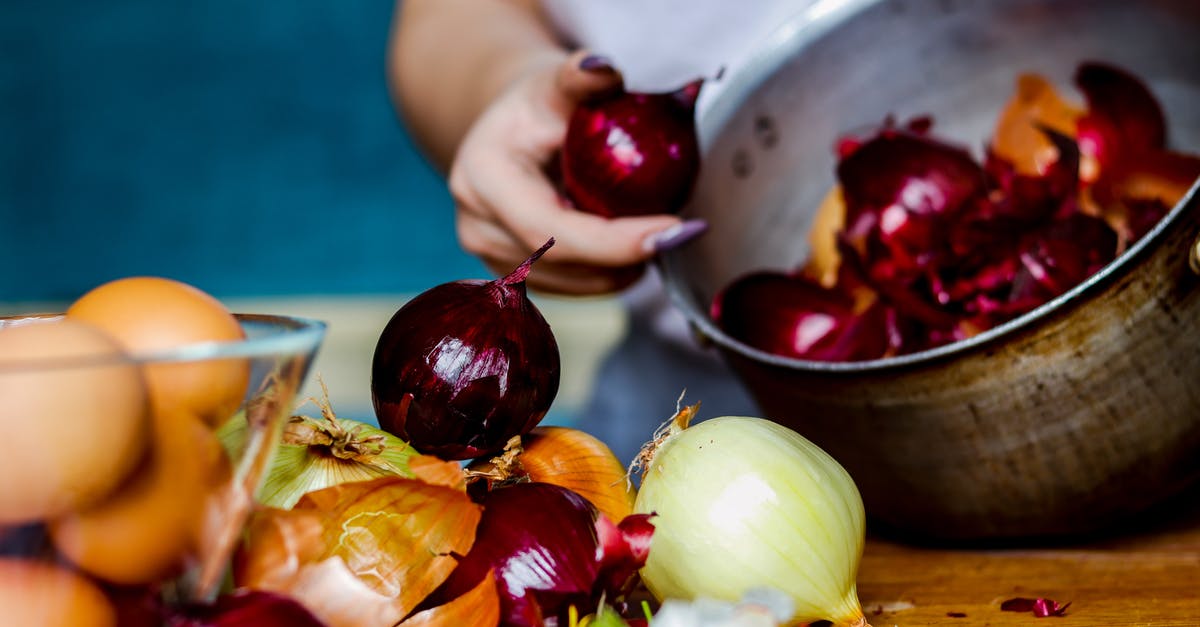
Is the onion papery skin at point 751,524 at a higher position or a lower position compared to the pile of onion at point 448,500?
lower

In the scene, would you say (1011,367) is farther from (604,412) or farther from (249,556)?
(604,412)

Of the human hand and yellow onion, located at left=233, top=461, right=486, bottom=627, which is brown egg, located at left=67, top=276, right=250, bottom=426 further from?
the human hand

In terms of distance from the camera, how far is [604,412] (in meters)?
0.97

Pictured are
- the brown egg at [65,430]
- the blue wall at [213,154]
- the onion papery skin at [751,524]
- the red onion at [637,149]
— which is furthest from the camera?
the blue wall at [213,154]

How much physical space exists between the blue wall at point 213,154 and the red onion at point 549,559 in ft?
6.92

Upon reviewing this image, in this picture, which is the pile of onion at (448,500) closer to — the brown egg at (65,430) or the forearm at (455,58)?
the brown egg at (65,430)

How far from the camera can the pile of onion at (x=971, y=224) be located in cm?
51

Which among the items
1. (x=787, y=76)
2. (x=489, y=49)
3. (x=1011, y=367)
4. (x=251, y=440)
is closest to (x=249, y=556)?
(x=251, y=440)

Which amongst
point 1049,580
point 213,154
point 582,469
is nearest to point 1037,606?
point 1049,580

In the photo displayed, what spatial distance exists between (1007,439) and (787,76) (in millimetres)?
270

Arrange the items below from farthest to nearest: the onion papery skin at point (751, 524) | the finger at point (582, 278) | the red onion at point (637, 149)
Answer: the finger at point (582, 278) → the red onion at point (637, 149) → the onion papery skin at point (751, 524)

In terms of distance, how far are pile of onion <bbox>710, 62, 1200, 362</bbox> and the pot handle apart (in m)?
0.07

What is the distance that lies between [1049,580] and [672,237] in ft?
0.78

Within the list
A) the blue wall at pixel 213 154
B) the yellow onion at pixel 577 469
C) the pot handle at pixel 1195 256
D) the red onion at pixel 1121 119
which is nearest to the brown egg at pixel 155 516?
the yellow onion at pixel 577 469
